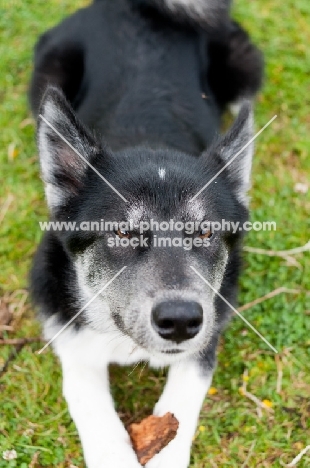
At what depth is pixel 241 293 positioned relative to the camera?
4.29 meters

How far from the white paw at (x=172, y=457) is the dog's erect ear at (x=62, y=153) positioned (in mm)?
1444

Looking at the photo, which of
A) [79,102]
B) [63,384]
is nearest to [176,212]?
[63,384]

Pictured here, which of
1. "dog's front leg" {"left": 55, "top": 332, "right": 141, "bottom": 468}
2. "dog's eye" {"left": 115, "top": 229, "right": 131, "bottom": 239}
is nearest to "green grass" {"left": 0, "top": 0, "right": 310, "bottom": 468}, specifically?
"dog's front leg" {"left": 55, "top": 332, "right": 141, "bottom": 468}

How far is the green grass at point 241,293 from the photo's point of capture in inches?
139

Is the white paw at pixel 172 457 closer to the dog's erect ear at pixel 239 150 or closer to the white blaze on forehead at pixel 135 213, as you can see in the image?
the white blaze on forehead at pixel 135 213

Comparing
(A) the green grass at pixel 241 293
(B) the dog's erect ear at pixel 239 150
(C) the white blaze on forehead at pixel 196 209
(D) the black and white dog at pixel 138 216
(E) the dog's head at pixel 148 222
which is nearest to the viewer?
(E) the dog's head at pixel 148 222

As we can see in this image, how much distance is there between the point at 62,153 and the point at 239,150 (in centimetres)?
102

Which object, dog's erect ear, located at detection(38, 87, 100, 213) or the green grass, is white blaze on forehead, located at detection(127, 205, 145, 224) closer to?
dog's erect ear, located at detection(38, 87, 100, 213)

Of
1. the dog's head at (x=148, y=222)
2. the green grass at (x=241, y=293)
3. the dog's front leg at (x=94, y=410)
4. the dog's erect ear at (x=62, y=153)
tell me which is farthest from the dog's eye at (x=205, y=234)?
the green grass at (x=241, y=293)

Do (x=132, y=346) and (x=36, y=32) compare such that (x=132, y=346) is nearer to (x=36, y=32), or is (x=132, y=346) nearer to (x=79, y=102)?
(x=79, y=102)

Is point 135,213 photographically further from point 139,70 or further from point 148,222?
point 139,70

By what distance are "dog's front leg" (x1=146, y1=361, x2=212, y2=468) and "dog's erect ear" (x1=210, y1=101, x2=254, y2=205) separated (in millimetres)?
1064

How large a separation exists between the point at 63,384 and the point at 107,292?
811 mm

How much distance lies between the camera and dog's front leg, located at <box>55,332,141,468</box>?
310cm
